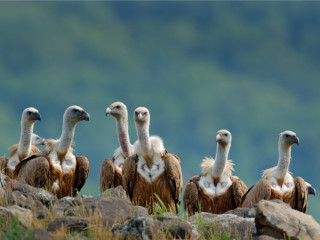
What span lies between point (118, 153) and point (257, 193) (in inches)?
157

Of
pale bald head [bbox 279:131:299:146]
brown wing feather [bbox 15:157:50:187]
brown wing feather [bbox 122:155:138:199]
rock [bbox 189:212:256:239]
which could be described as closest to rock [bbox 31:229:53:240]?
rock [bbox 189:212:256:239]

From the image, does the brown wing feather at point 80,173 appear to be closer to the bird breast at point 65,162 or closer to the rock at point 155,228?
the bird breast at point 65,162

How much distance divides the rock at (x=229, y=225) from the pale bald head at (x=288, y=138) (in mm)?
5511

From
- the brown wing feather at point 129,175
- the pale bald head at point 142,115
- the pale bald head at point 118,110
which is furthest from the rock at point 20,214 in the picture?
the pale bald head at point 118,110

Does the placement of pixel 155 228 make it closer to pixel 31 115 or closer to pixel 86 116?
pixel 86 116

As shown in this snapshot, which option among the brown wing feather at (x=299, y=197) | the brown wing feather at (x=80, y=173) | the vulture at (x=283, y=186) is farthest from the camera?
Result: the brown wing feather at (x=80, y=173)

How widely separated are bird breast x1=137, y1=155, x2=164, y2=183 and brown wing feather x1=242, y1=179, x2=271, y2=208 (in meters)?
2.34

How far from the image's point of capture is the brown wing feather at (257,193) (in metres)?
17.5

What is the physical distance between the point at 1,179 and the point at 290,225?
604cm

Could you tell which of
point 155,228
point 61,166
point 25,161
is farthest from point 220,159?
point 155,228

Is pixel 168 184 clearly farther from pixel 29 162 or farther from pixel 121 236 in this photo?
pixel 121 236

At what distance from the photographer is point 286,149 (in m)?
19.2

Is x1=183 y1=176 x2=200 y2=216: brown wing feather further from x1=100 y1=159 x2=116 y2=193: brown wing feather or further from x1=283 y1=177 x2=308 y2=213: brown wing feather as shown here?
x1=283 y1=177 x2=308 y2=213: brown wing feather

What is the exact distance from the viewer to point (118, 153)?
1897 centimetres
